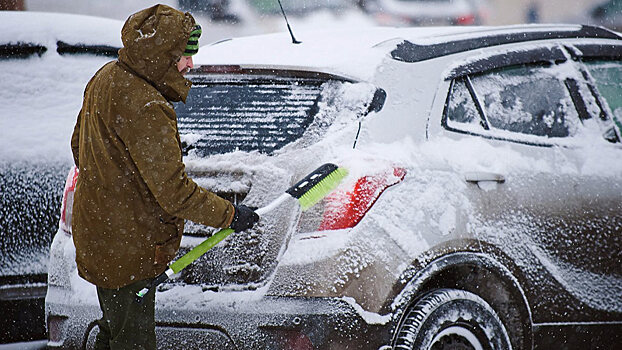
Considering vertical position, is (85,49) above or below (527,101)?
below

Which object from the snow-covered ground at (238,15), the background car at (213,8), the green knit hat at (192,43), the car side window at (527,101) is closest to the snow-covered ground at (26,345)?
the green knit hat at (192,43)

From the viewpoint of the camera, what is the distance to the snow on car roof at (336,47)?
3.70 meters

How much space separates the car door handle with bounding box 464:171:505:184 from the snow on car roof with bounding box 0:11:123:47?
8.76ft

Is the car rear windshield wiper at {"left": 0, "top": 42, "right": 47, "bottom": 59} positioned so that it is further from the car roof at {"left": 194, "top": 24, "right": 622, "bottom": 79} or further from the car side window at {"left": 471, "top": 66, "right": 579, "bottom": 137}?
the car side window at {"left": 471, "top": 66, "right": 579, "bottom": 137}

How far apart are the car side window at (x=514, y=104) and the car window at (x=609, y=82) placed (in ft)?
0.79

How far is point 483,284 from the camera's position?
382 centimetres

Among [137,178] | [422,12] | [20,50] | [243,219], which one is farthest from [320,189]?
[422,12]

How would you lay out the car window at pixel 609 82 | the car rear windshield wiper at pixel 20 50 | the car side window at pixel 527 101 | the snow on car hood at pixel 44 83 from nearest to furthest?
the car side window at pixel 527 101 → the car window at pixel 609 82 → the snow on car hood at pixel 44 83 → the car rear windshield wiper at pixel 20 50

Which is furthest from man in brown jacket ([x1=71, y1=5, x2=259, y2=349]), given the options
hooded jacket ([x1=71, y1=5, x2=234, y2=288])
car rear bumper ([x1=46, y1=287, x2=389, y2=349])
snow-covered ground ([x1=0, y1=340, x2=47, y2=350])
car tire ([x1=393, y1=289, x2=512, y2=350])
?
snow-covered ground ([x1=0, y1=340, x2=47, y2=350])

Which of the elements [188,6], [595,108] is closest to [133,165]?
[595,108]

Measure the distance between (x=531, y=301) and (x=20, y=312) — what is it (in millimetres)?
2527

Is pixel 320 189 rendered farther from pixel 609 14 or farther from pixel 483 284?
pixel 609 14

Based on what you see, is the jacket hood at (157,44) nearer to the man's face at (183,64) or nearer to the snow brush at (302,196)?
the man's face at (183,64)

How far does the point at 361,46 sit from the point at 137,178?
121 centimetres
